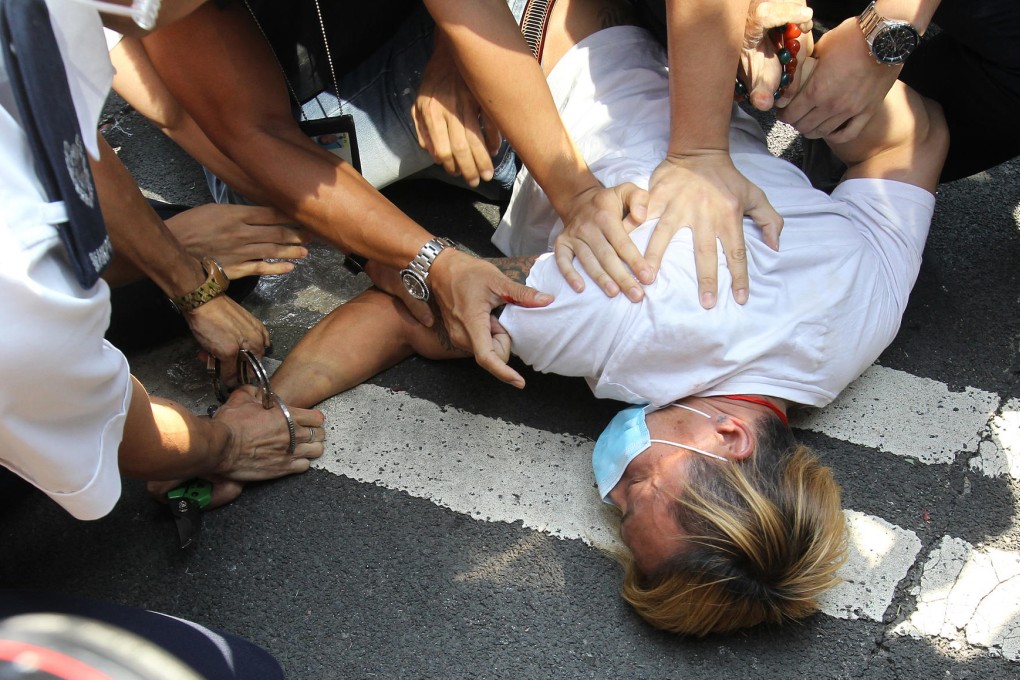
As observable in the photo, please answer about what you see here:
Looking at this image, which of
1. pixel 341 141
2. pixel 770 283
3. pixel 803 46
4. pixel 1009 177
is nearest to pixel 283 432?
pixel 341 141

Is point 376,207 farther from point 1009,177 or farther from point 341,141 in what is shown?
point 1009,177

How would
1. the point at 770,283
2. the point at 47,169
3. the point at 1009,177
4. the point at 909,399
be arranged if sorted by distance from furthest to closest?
the point at 1009,177
the point at 909,399
the point at 770,283
the point at 47,169

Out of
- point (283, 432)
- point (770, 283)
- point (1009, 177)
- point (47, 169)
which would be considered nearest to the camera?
point (47, 169)

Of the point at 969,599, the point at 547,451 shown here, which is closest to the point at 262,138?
the point at 547,451

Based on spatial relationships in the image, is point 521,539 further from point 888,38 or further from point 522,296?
point 888,38

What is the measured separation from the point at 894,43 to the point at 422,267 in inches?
51.1

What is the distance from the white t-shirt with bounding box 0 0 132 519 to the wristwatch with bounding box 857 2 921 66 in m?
1.79

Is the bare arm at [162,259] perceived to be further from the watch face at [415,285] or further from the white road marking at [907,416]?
the white road marking at [907,416]

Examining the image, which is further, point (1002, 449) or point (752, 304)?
point (1002, 449)

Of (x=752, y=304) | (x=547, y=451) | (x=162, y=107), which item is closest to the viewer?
(x=752, y=304)

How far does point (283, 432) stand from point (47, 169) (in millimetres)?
1174

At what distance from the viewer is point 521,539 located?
224 cm

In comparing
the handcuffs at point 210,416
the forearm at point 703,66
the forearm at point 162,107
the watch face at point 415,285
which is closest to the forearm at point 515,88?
the forearm at point 703,66

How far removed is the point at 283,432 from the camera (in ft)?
7.52
